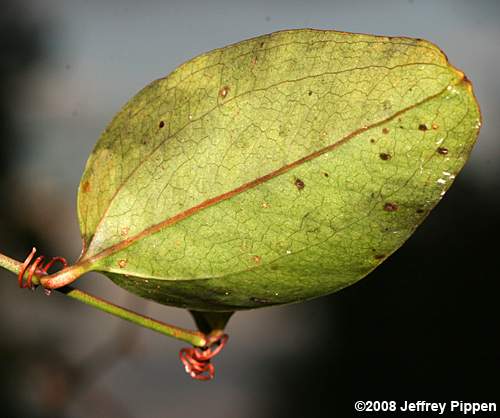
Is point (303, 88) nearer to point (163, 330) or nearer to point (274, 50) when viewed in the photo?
point (274, 50)

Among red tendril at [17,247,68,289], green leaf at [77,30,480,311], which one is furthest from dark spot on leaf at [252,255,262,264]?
red tendril at [17,247,68,289]

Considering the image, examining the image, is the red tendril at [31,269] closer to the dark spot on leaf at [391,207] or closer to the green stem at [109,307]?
the green stem at [109,307]

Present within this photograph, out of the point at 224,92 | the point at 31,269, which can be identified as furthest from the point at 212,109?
the point at 31,269

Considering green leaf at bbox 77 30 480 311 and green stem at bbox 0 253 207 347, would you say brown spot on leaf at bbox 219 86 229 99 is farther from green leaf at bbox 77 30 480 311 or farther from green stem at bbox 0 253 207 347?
green stem at bbox 0 253 207 347

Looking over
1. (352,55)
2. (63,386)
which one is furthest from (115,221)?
(63,386)

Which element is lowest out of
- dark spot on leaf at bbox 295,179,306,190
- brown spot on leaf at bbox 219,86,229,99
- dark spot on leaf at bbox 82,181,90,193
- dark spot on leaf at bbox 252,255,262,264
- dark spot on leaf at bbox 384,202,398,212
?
dark spot on leaf at bbox 252,255,262,264

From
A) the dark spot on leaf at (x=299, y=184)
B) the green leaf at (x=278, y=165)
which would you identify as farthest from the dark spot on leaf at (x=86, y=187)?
the dark spot on leaf at (x=299, y=184)

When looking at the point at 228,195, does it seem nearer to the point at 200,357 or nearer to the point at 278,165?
the point at 278,165
